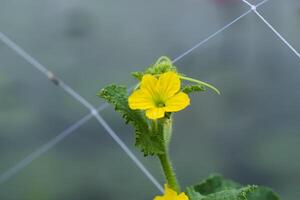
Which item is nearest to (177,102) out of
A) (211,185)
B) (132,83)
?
(211,185)

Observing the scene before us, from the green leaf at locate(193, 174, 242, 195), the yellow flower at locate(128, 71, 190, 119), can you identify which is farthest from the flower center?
the green leaf at locate(193, 174, 242, 195)

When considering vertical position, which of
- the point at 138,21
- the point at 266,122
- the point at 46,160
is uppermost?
the point at 138,21

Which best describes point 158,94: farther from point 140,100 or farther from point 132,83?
point 132,83

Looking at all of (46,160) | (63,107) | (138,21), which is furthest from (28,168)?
(138,21)

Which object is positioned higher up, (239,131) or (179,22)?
(179,22)

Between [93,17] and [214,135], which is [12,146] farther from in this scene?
[214,135]

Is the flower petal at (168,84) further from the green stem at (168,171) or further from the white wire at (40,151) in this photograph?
→ the white wire at (40,151)

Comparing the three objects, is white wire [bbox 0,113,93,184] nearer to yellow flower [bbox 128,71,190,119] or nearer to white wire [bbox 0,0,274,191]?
white wire [bbox 0,0,274,191]
